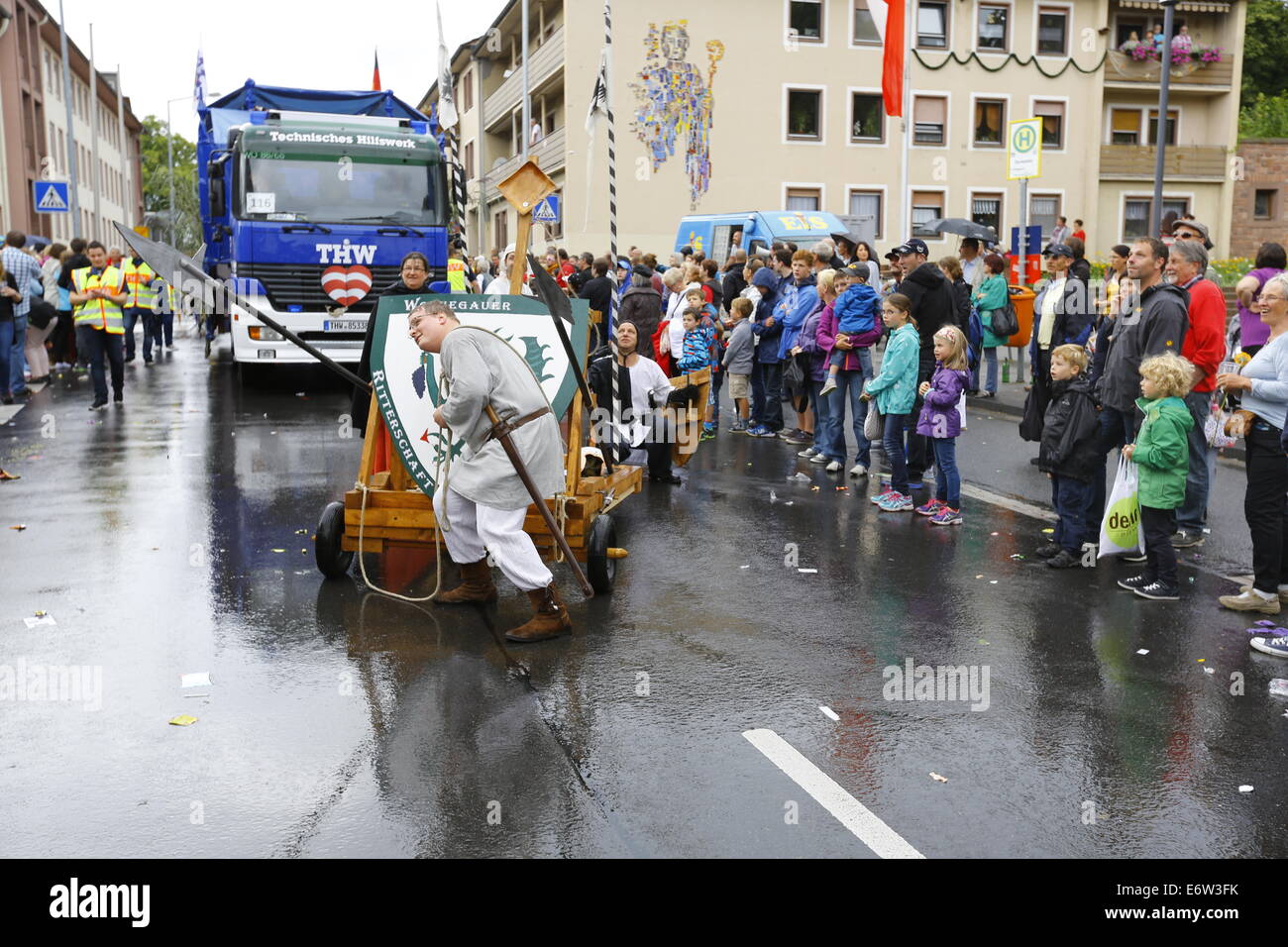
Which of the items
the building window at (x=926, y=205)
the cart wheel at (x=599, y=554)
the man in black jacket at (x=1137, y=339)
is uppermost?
the building window at (x=926, y=205)

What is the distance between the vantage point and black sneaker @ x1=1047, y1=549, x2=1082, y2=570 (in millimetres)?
8195

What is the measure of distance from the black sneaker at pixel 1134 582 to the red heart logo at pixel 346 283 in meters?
11.8

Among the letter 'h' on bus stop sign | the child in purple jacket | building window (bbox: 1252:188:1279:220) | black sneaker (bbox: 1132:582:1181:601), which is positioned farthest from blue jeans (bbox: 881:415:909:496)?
building window (bbox: 1252:188:1279:220)

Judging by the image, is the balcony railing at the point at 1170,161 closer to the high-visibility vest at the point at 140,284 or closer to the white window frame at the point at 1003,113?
the white window frame at the point at 1003,113

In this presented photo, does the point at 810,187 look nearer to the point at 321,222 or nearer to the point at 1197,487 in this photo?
the point at 321,222

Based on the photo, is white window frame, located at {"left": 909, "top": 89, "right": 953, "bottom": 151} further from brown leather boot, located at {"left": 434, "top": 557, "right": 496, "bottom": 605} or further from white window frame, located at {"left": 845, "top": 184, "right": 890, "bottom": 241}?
brown leather boot, located at {"left": 434, "top": 557, "right": 496, "bottom": 605}

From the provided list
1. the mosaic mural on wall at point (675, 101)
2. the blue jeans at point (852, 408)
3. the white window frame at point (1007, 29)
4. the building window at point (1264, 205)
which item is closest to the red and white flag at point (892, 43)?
the blue jeans at point (852, 408)

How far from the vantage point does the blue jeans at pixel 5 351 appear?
625 inches

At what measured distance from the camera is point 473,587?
7.08 meters

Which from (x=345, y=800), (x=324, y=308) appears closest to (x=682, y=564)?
(x=345, y=800)

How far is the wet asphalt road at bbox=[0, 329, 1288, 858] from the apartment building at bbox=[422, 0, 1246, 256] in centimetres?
3084

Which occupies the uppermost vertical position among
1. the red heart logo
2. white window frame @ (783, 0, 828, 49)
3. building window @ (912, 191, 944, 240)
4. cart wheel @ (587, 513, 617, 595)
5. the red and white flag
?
white window frame @ (783, 0, 828, 49)

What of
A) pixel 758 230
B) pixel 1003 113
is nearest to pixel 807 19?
pixel 1003 113

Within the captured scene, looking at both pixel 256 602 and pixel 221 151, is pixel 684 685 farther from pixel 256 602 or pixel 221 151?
pixel 221 151
